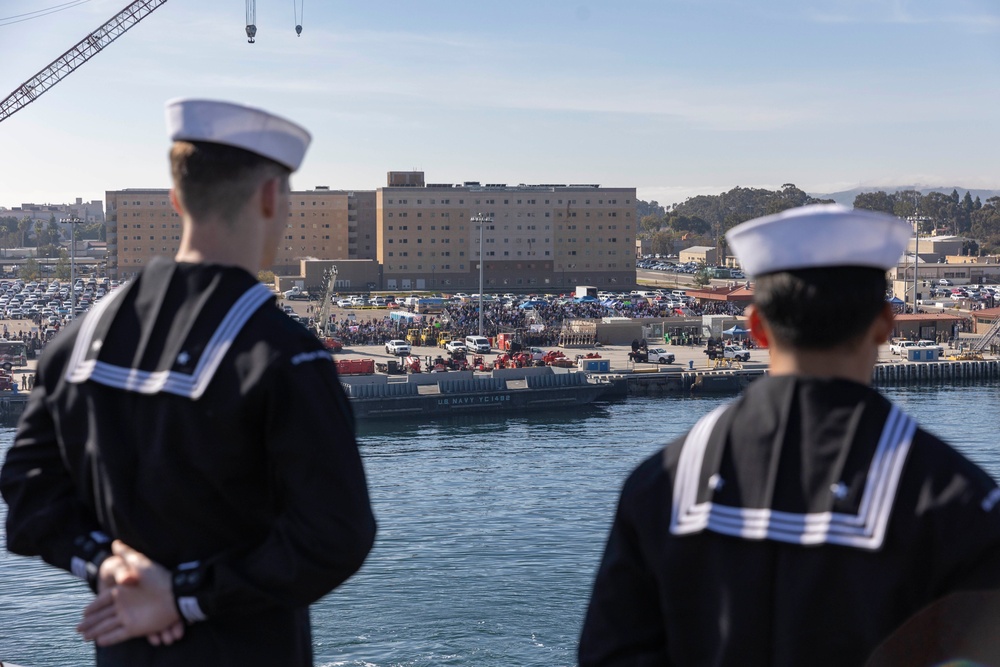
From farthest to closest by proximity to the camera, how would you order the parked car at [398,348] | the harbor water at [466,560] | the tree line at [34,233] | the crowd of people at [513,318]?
the tree line at [34,233] → the crowd of people at [513,318] → the parked car at [398,348] → the harbor water at [466,560]

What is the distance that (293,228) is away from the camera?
63.7 m

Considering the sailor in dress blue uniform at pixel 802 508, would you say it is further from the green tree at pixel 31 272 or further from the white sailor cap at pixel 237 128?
the green tree at pixel 31 272

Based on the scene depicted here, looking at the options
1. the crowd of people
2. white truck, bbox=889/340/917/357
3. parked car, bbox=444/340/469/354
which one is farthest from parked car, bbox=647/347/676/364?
white truck, bbox=889/340/917/357

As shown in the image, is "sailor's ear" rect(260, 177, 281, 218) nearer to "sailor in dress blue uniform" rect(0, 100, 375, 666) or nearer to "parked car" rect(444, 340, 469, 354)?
"sailor in dress blue uniform" rect(0, 100, 375, 666)

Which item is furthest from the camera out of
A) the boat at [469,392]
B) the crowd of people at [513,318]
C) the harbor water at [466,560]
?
the crowd of people at [513,318]

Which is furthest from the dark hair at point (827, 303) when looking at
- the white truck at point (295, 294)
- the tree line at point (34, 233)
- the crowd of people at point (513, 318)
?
the tree line at point (34, 233)

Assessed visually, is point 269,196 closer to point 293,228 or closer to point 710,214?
point 293,228

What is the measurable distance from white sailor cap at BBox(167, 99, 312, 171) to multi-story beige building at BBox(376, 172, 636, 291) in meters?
59.4

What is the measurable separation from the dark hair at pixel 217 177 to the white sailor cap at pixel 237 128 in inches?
0.4

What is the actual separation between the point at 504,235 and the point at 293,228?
37.9 ft

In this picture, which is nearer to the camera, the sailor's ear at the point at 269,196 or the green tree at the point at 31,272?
the sailor's ear at the point at 269,196

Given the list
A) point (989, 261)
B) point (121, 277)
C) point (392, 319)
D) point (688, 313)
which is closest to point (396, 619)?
point (392, 319)

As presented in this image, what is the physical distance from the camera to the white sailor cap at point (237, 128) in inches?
51.3

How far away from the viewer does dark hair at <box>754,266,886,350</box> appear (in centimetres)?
110
